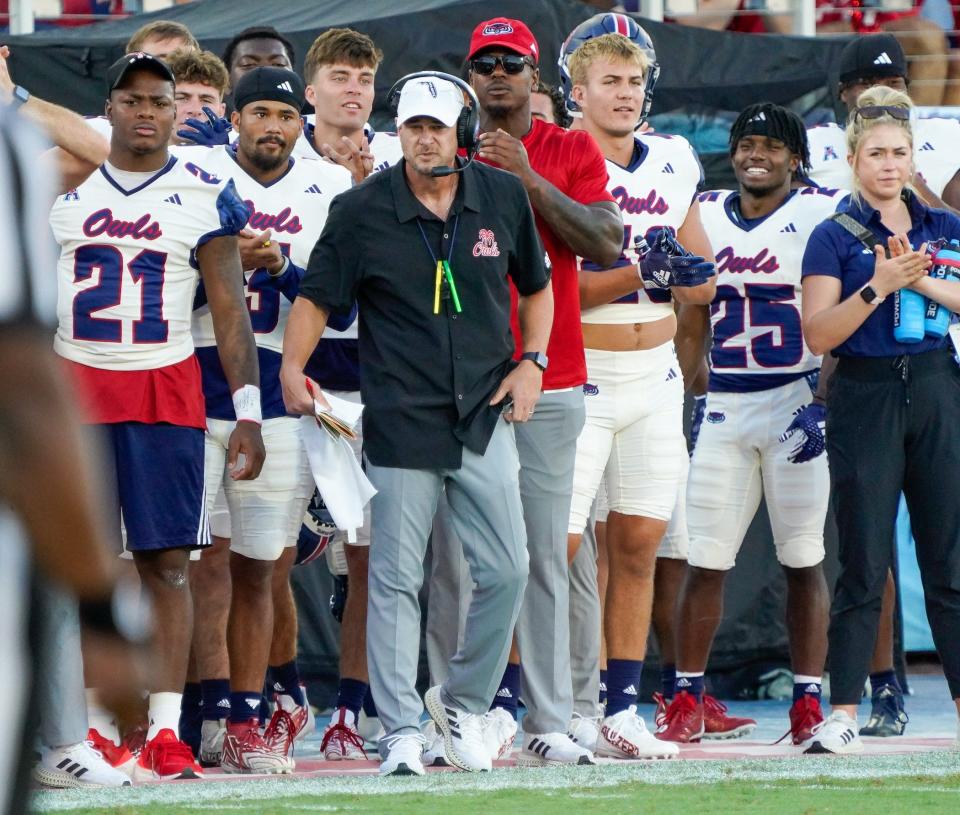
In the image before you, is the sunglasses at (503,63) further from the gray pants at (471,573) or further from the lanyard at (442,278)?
the gray pants at (471,573)

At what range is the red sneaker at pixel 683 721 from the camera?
6820mm

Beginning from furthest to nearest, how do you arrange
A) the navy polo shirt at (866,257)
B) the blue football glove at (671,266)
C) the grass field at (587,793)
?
1. the navy polo shirt at (866,257)
2. the blue football glove at (671,266)
3. the grass field at (587,793)

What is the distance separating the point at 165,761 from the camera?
5586 millimetres

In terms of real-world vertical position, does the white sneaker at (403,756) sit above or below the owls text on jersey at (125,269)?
below

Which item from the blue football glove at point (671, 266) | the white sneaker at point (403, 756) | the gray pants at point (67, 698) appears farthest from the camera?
the blue football glove at point (671, 266)

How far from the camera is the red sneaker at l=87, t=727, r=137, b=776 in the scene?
5.46 metres

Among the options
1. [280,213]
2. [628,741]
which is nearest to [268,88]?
[280,213]

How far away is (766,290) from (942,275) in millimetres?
828

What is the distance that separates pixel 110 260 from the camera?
5660mm

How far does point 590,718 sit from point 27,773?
4175 mm

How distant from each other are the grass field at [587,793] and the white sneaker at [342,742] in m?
0.77

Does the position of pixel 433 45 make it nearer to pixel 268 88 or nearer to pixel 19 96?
pixel 268 88

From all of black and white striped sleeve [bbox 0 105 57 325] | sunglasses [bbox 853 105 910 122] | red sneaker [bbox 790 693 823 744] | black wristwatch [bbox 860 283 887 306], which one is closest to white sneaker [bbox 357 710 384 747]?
red sneaker [bbox 790 693 823 744]

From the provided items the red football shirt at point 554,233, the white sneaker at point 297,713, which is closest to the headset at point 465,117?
the red football shirt at point 554,233
